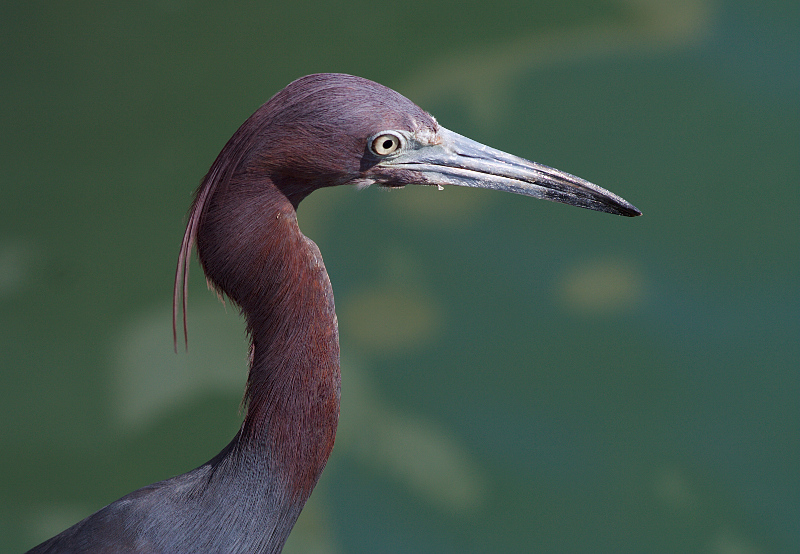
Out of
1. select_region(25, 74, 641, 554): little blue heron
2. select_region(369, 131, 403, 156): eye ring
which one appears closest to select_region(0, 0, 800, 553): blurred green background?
select_region(25, 74, 641, 554): little blue heron

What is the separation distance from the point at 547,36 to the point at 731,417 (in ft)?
4.28

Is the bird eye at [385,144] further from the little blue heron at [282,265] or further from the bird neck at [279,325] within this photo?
the bird neck at [279,325]

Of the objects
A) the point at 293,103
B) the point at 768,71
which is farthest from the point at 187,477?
the point at 768,71

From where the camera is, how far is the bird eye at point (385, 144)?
1260 mm

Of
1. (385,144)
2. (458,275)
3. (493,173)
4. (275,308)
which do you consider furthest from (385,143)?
(458,275)

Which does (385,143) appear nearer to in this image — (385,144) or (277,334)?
(385,144)

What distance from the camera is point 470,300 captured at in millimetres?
2611

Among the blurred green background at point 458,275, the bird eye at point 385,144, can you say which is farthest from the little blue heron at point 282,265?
the blurred green background at point 458,275

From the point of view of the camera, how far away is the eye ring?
1258mm

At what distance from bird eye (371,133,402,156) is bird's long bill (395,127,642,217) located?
26 mm

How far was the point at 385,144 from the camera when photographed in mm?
1274

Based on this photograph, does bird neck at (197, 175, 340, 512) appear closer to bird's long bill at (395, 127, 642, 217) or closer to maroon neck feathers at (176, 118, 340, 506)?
maroon neck feathers at (176, 118, 340, 506)

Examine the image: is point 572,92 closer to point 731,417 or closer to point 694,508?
point 731,417

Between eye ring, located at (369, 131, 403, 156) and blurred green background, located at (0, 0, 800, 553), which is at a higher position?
eye ring, located at (369, 131, 403, 156)
